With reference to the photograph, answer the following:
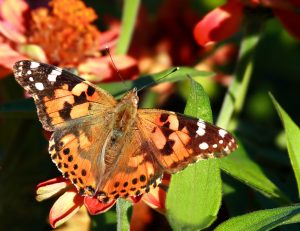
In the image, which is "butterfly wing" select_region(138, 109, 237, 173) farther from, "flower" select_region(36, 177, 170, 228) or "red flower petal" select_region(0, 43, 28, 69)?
"red flower petal" select_region(0, 43, 28, 69)

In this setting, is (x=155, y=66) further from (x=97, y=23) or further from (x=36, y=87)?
(x=36, y=87)

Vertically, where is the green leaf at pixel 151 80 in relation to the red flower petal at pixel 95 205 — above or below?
above

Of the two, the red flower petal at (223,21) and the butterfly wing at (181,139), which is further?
the red flower petal at (223,21)

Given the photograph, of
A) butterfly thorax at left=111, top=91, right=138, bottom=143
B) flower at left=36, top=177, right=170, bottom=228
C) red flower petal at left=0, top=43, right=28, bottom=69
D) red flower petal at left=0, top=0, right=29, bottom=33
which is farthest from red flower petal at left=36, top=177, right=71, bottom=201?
red flower petal at left=0, top=0, right=29, bottom=33

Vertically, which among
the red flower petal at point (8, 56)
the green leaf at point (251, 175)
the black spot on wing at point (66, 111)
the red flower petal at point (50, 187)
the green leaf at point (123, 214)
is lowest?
the green leaf at point (251, 175)

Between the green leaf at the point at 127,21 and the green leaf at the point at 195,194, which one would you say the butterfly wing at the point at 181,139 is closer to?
the green leaf at the point at 195,194

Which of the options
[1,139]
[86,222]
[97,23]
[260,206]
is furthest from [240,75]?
[97,23]

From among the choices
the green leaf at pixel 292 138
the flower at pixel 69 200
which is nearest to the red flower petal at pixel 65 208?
the flower at pixel 69 200
